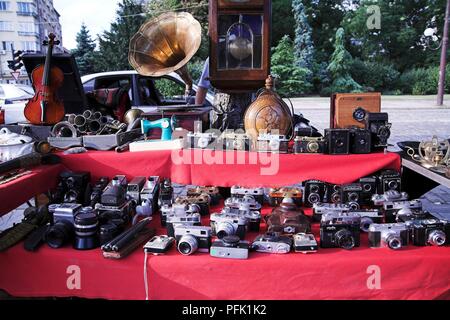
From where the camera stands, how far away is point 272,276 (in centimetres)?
182

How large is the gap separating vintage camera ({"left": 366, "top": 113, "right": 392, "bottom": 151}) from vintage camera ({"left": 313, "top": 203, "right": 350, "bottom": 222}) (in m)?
0.44

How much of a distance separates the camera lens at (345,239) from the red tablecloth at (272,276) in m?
0.08

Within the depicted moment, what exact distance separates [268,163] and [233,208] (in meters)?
0.33

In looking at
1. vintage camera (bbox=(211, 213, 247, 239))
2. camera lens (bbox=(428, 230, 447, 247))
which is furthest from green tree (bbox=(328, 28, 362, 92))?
vintage camera (bbox=(211, 213, 247, 239))

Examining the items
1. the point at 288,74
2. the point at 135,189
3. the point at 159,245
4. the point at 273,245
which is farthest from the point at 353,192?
the point at 288,74

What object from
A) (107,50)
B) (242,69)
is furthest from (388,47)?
(242,69)

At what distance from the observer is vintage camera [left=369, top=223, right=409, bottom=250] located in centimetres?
190

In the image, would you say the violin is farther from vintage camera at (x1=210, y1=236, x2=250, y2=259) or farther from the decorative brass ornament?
vintage camera at (x1=210, y1=236, x2=250, y2=259)

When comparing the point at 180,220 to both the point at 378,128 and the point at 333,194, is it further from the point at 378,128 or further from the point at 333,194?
the point at 378,128

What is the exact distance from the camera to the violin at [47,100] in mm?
2775

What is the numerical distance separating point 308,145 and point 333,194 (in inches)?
15.4

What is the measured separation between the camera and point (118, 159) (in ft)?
7.70
